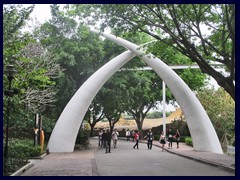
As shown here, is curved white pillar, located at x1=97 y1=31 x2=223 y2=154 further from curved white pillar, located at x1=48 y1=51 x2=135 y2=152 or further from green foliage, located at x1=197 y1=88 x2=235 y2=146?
green foliage, located at x1=197 y1=88 x2=235 y2=146

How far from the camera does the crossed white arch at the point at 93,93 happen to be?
20.2 meters

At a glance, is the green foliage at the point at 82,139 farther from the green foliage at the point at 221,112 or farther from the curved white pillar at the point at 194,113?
the green foliage at the point at 221,112

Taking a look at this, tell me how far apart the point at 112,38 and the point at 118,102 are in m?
4.74

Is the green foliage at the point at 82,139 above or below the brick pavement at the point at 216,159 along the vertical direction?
above

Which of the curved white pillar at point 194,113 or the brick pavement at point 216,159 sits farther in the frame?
the curved white pillar at point 194,113

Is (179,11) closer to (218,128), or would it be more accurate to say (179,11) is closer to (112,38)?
(112,38)

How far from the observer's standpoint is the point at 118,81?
23859 millimetres

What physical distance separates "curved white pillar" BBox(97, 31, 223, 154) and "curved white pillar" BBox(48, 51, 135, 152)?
221cm

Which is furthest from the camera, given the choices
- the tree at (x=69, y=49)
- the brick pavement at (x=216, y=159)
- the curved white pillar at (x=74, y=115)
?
the tree at (x=69, y=49)

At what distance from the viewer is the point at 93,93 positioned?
21.2m

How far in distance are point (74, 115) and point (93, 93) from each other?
175 centimetres

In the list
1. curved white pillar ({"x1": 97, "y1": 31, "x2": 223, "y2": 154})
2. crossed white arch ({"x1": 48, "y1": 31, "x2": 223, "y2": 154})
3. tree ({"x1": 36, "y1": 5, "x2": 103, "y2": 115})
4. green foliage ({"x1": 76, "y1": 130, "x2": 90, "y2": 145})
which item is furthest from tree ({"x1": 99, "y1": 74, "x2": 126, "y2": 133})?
curved white pillar ({"x1": 97, "y1": 31, "x2": 223, "y2": 154})

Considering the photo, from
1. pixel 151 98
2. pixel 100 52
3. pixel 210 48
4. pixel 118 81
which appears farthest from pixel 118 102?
pixel 151 98

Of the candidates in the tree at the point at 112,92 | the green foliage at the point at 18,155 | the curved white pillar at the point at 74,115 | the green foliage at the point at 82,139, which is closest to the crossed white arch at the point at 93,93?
the curved white pillar at the point at 74,115
